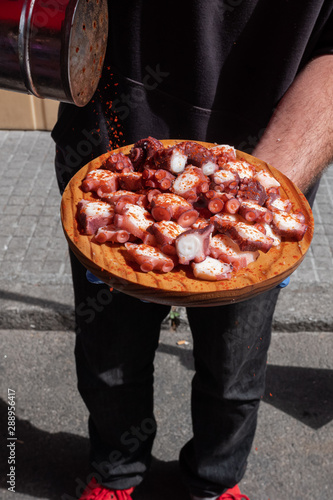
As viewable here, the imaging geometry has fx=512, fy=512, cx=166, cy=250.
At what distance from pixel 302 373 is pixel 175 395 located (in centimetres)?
83

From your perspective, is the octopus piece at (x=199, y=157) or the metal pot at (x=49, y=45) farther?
the octopus piece at (x=199, y=157)

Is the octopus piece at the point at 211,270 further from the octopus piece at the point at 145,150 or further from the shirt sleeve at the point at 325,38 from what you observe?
the shirt sleeve at the point at 325,38

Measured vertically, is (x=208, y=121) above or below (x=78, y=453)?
above

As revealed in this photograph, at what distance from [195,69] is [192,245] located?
754mm

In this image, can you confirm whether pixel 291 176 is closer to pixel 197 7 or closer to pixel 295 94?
pixel 295 94

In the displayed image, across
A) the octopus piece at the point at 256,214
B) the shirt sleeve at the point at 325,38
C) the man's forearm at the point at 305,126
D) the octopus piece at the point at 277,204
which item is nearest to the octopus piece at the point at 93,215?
the octopus piece at the point at 256,214

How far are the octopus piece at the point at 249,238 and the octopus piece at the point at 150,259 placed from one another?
0.74 feet

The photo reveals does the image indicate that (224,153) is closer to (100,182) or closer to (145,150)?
(145,150)

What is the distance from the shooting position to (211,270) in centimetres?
153

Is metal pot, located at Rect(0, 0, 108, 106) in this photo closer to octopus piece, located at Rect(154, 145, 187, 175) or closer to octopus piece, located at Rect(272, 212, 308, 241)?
octopus piece, located at Rect(154, 145, 187, 175)

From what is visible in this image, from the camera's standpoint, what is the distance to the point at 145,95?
198 cm

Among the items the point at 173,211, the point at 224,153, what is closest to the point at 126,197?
the point at 173,211

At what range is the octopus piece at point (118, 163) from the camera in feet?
6.30

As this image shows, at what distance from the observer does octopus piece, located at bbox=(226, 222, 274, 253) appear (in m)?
1.60
